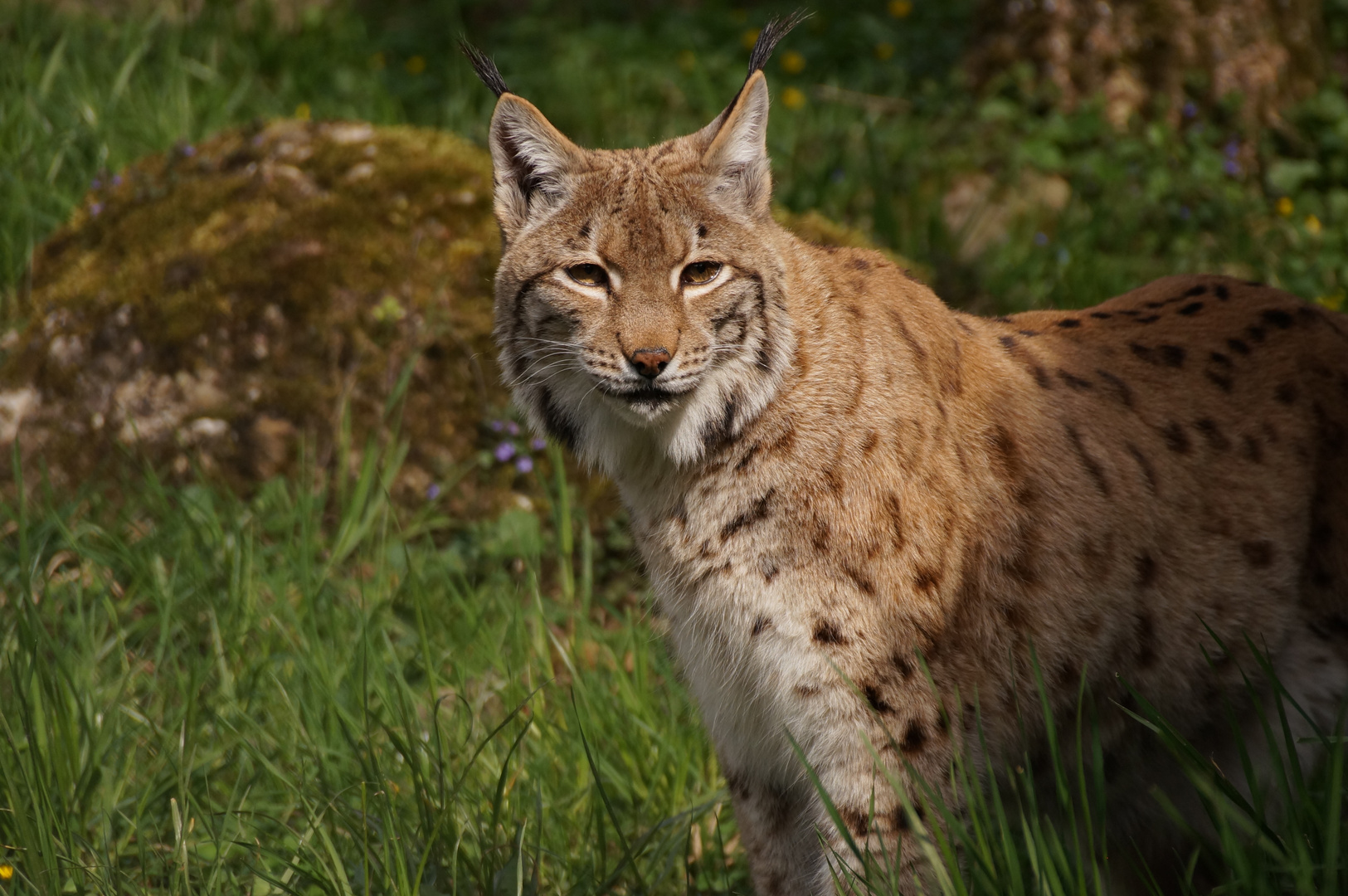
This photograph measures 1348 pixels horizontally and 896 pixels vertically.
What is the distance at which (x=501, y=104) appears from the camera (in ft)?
10.2

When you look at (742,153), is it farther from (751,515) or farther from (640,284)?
(751,515)

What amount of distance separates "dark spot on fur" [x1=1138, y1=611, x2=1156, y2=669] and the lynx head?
105 centimetres

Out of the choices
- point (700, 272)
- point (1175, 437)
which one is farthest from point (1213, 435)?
point (700, 272)

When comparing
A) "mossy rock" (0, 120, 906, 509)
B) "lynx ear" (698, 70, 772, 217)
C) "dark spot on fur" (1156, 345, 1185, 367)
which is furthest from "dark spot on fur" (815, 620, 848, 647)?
"mossy rock" (0, 120, 906, 509)

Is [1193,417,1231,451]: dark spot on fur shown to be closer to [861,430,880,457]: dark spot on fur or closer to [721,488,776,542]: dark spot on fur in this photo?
[861,430,880,457]: dark spot on fur

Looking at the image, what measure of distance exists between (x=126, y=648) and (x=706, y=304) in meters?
2.25

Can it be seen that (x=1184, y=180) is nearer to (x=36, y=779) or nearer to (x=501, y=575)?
(x=501, y=575)

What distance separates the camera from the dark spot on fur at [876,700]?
278 cm

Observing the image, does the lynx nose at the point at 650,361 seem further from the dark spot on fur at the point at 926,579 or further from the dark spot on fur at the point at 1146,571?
the dark spot on fur at the point at 1146,571

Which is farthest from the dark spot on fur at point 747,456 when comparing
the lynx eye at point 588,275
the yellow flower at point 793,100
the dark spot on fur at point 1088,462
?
the yellow flower at point 793,100

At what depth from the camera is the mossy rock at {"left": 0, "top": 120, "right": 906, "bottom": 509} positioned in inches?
189

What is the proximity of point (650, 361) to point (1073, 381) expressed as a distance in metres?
1.15

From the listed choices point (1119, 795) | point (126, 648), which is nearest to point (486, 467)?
point (126, 648)

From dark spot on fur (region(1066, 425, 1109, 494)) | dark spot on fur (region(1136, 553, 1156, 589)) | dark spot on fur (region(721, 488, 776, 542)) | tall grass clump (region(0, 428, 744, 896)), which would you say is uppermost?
dark spot on fur (region(1066, 425, 1109, 494))
